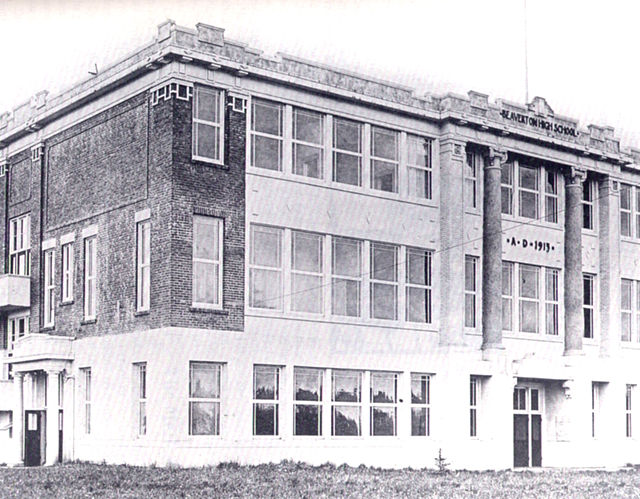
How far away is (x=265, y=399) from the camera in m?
28.6

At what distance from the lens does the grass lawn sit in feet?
67.1

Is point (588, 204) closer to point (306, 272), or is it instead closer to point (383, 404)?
point (383, 404)

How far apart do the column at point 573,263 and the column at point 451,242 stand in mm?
5085

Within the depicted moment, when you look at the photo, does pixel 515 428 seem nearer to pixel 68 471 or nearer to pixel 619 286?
pixel 619 286

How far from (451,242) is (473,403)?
5000mm

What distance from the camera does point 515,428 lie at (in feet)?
114

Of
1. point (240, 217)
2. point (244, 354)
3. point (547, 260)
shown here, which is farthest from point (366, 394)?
point (547, 260)

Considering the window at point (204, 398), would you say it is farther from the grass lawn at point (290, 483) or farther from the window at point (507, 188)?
the window at point (507, 188)

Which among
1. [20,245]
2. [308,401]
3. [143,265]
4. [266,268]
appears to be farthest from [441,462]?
[20,245]

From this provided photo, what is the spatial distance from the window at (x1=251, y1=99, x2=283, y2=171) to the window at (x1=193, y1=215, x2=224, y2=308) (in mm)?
2215

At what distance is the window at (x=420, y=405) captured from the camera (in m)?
32.1

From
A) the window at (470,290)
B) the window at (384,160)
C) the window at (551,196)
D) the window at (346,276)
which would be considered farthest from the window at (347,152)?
the window at (551,196)

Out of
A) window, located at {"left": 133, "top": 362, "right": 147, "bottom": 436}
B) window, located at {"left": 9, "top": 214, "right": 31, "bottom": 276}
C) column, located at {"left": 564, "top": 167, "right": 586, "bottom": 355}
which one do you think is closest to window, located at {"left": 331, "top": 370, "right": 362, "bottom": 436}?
window, located at {"left": 133, "top": 362, "right": 147, "bottom": 436}

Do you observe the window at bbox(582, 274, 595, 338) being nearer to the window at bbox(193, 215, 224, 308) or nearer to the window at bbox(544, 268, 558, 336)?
the window at bbox(544, 268, 558, 336)
